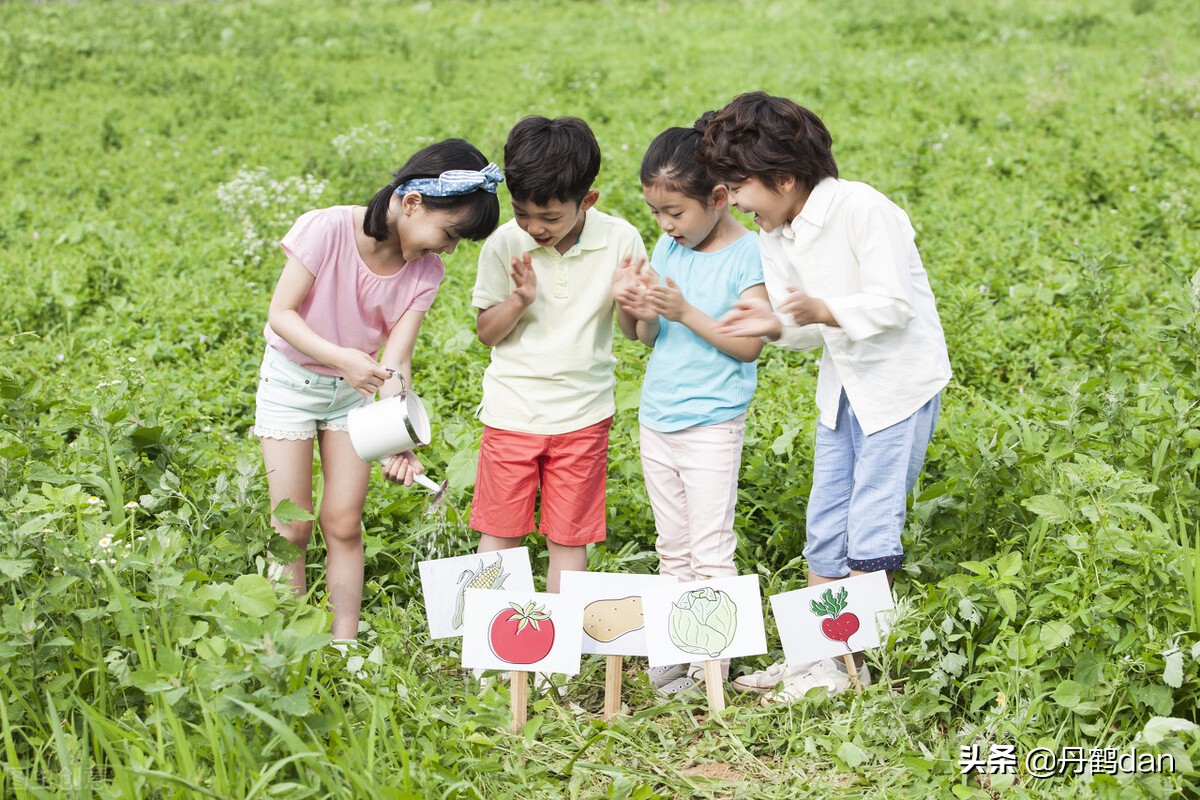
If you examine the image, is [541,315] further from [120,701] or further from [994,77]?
[994,77]

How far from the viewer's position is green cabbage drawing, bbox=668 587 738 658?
2.80 metres

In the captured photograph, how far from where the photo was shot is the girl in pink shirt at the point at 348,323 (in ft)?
9.05

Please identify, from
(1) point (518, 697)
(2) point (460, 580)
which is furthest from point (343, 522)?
(1) point (518, 697)

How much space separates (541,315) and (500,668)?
3.02ft

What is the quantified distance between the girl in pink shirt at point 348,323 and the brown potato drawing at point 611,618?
0.60 metres

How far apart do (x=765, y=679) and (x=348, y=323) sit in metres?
1.48

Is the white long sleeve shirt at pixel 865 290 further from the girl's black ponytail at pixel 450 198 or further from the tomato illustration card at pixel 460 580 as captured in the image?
the tomato illustration card at pixel 460 580

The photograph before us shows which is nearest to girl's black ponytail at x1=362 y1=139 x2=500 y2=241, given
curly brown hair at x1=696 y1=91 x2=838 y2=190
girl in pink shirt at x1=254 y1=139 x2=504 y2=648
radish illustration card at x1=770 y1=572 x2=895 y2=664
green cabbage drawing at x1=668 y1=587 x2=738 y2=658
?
girl in pink shirt at x1=254 y1=139 x2=504 y2=648

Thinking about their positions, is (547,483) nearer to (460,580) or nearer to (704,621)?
(460,580)

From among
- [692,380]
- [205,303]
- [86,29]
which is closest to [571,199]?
[692,380]

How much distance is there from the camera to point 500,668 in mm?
Result: 2756

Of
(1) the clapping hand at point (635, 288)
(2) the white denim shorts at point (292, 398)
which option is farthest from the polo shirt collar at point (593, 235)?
(2) the white denim shorts at point (292, 398)

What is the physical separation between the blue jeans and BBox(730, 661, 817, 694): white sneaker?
284 mm

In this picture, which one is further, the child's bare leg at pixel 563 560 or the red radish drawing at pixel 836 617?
the child's bare leg at pixel 563 560
